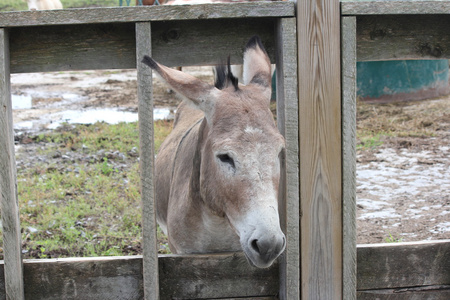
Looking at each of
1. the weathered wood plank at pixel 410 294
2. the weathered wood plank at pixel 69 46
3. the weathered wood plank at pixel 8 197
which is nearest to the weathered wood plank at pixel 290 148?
the weathered wood plank at pixel 410 294

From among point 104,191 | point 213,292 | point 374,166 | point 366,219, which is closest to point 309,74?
point 213,292

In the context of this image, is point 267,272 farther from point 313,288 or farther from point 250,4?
point 250,4

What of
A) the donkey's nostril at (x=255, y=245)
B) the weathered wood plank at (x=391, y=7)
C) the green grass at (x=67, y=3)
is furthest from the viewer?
the green grass at (x=67, y=3)

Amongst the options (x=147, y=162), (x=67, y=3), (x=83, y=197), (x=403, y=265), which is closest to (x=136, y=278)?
(x=147, y=162)

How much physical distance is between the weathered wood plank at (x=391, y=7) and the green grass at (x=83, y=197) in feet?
10.2

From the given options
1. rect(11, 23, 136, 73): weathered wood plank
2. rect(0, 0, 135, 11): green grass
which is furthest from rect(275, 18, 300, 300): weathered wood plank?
rect(0, 0, 135, 11): green grass

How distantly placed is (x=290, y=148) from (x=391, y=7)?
2.56 ft

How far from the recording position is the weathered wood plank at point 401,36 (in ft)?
8.30

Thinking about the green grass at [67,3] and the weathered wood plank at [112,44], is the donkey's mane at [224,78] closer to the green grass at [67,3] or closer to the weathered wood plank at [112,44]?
the weathered wood plank at [112,44]

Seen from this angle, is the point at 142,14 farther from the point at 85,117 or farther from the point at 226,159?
the point at 85,117

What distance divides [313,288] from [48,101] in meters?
9.61

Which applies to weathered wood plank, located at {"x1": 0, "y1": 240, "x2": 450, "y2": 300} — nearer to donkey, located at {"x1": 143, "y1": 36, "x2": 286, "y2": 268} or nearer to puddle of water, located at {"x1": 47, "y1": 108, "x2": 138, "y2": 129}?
donkey, located at {"x1": 143, "y1": 36, "x2": 286, "y2": 268}

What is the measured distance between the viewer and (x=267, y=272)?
263 cm

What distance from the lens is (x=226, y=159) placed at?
2.48 metres
